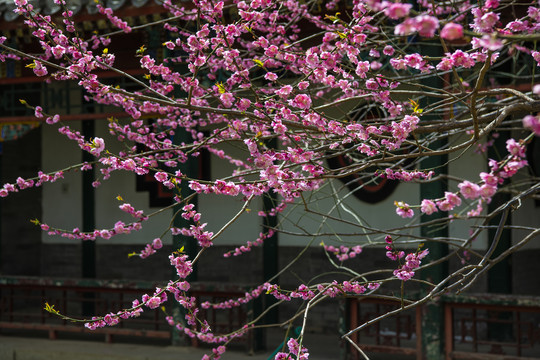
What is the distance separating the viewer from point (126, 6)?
7914 mm

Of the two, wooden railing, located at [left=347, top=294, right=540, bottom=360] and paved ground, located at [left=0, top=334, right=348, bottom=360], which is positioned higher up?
wooden railing, located at [left=347, top=294, right=540, bottom=360]

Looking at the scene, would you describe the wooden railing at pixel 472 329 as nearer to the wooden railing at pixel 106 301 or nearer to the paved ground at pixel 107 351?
the paved ground at pixel 107 351

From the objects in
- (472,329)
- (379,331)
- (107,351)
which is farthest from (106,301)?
(472,329)

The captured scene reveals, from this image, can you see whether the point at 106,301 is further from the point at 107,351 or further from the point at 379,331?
the point at 379,331

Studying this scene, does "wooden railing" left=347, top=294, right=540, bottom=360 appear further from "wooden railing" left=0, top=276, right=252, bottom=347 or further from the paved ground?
"wooden railing" left=0, top=276, right=252, bottom=347

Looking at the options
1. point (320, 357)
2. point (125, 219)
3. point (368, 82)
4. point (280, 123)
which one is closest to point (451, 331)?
point (320, 357)

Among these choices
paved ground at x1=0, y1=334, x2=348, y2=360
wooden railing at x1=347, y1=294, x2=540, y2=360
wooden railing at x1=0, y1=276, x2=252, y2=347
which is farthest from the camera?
wooden railing at x1=0, y1=276, x2=252, y2=347

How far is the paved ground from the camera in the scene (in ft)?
28.6

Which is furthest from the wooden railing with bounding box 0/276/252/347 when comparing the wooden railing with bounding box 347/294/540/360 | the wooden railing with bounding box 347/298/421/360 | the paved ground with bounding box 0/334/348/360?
the wooden railing with bounding box 347/294/540/360

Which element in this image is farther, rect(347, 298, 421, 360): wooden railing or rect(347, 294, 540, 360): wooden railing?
rect(347, 298, 421, 360): wooden railing

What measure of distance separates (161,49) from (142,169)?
4524 millimetres

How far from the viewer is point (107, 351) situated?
8.98 meters

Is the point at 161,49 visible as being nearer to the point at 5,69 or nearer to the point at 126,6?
the point at 126,6

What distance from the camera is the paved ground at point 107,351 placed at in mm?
8727
